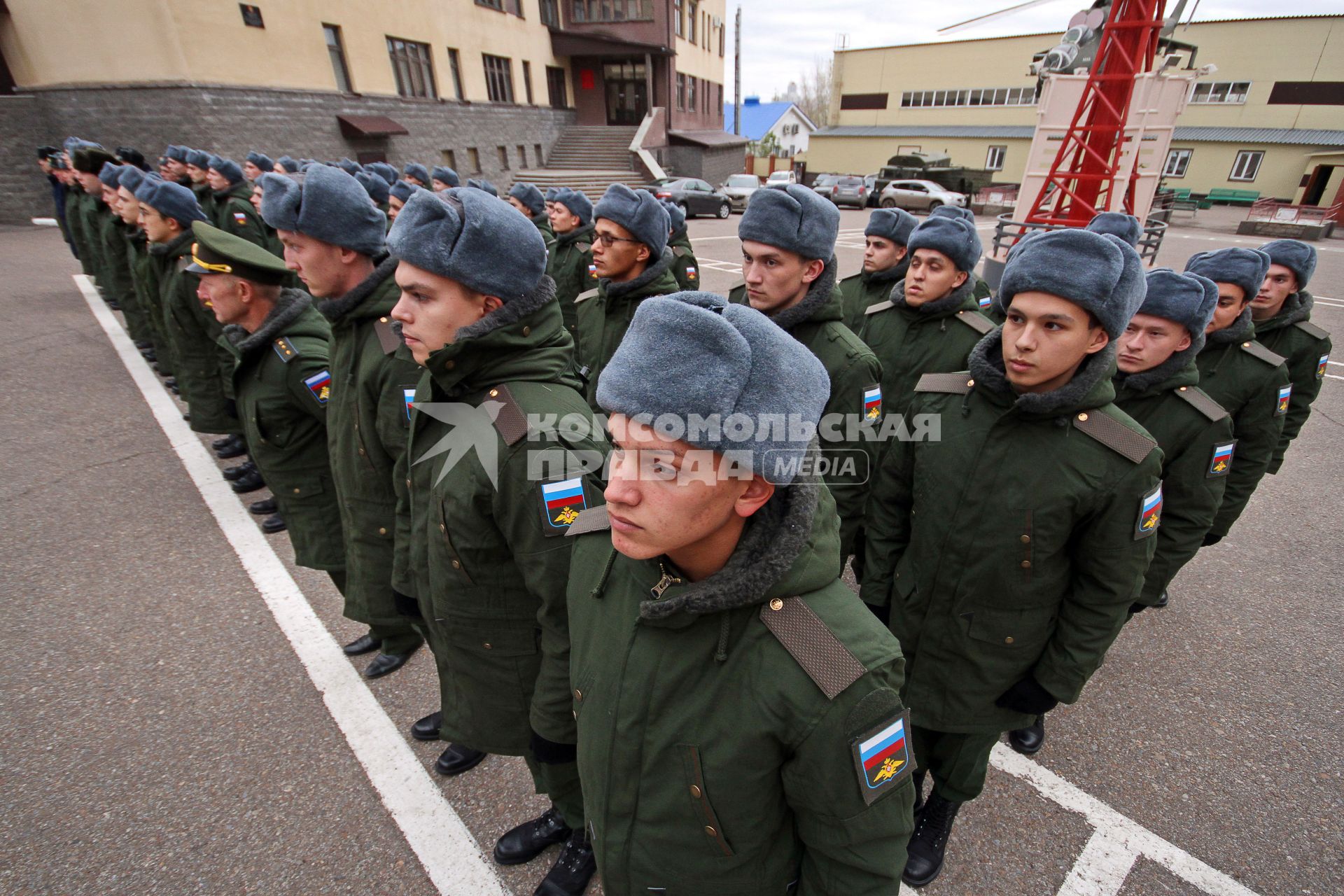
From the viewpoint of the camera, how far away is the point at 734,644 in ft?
4.38

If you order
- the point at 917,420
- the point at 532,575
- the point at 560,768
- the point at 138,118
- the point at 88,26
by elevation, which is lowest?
the point at 560,768

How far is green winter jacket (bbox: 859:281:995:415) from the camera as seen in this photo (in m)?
3.98

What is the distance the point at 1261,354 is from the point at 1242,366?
0.11m

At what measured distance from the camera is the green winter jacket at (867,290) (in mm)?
4965

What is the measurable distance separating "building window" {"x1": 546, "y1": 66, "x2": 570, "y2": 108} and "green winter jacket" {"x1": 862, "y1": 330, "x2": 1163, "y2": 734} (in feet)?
112

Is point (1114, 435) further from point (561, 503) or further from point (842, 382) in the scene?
point (561, 503)

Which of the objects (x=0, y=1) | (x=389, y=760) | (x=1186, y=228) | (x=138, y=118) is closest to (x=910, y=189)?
(x=1186, y=228)

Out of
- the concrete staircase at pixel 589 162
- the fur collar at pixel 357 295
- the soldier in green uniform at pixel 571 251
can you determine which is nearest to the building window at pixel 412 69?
the concrete staircase at pixel 589 162

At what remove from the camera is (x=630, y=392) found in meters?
1.17

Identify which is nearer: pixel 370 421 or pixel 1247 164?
pixel 370 421

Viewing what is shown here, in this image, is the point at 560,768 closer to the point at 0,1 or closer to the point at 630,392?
the point at 630,392

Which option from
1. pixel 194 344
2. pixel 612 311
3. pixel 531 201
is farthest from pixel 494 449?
pixel 531 201

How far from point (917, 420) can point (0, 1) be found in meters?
26.3

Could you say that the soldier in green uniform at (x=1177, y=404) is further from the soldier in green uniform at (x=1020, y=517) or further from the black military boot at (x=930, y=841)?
the soldier in green uniform at (x=1020, y=517)
